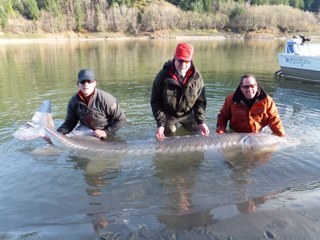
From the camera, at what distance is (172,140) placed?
21.6 feet

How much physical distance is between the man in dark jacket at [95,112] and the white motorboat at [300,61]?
1175 cm

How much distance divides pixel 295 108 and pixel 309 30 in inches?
3679

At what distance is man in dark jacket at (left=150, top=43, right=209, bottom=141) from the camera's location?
7008 millimetres

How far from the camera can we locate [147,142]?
6551 millimetres

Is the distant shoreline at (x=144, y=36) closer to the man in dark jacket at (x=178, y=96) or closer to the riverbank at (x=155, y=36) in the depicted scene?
the riverbank at (x=155, y=36)

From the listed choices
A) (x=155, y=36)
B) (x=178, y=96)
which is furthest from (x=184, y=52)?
(x=155, y=36)

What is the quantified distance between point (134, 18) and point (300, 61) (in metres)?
78.8

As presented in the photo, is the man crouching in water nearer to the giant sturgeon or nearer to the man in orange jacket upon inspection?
the giant sturgeon

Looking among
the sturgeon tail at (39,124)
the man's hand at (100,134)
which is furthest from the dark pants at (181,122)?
the sturgeon tail at (39,124)

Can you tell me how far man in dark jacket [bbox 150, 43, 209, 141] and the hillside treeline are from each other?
75011mm

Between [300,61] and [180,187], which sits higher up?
[300,61]

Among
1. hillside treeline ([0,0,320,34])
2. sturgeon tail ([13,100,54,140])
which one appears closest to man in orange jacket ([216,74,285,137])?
sturgeon tail ([13,100,54,140])

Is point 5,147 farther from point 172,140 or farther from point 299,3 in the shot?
point 299,3

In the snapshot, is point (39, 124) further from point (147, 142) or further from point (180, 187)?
point (180, 187)
